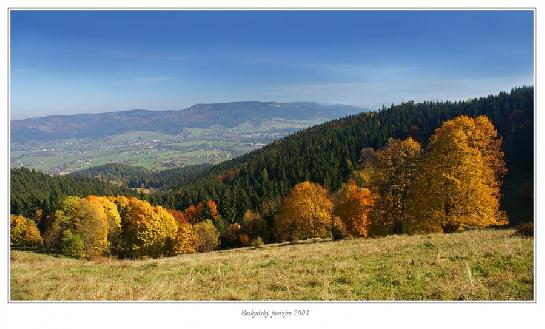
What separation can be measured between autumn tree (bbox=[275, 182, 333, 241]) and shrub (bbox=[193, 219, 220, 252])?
23.4 metres

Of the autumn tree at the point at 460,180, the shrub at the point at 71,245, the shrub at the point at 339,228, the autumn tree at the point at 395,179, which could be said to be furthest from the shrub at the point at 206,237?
the autumn tree at the point at 460,180

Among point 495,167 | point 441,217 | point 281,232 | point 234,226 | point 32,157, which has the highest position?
point 32,157

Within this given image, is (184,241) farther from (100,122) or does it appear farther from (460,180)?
(100,122)

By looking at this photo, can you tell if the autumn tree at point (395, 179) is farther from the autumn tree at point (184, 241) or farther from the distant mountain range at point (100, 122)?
the autumn tree at point (184, 241)

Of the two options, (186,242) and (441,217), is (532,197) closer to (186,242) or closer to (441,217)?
(441,217)

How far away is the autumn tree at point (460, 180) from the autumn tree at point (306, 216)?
26.4m

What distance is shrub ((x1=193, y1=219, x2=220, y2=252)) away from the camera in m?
68.1

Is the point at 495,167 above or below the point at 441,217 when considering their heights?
→ above

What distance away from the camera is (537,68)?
8.17 meters

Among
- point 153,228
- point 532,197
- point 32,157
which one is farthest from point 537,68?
point 153,228

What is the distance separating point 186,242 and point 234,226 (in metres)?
17.6

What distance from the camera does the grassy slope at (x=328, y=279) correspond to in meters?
7.82

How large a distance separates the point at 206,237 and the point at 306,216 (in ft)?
93.7

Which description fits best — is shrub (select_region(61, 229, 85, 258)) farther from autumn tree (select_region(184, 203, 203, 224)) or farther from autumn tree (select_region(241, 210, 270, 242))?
autumn tree (select_region(184, 203, 203, 224))
